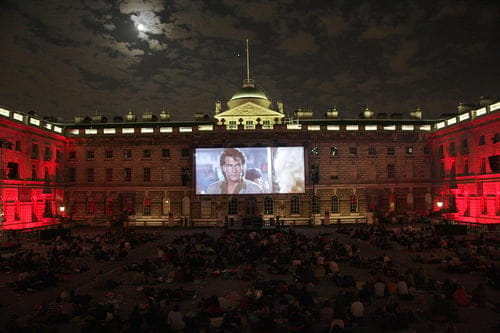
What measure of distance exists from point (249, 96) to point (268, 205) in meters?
18.7

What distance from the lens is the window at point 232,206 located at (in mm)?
48531

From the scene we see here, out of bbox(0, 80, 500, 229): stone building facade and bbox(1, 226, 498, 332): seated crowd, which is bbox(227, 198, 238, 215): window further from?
bbox(1, 226, 498, 332): seated crowd

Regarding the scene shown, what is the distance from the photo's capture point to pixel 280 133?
4975 cm

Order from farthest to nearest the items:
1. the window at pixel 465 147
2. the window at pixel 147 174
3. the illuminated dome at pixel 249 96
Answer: the illuminated dome at pixel 249 96
the window at pixel 147 174
the window at pixel 465 147

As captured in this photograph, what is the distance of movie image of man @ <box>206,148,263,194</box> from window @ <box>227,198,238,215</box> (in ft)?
9.26

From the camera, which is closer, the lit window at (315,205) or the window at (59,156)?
the lit window at (315,205)

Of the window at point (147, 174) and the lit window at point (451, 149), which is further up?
the lit window at point (451, 149)

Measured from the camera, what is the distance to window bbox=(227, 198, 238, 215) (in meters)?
48.5

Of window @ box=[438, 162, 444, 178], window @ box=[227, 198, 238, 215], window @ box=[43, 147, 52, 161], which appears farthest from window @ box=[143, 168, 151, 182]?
window @ box=[438, 162, 444, 178]

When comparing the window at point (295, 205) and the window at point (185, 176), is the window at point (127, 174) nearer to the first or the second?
the window at point (185, 176)

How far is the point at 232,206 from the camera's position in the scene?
48625mm

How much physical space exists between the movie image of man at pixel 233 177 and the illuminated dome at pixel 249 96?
40.0ft

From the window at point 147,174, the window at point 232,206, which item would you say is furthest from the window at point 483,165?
the window at point 147,174

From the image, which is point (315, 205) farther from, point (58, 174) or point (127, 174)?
point (58, 174)
